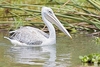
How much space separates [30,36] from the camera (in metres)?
10.3

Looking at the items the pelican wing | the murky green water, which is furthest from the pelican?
the murky green water

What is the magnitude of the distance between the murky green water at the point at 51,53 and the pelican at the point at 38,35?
0.61ft

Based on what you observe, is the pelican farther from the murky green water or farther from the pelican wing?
the murky green water

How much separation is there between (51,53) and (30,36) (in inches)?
61.7

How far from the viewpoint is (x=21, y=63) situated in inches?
298

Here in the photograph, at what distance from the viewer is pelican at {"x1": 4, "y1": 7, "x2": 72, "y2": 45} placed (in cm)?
1013

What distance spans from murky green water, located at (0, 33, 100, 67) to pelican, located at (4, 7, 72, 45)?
0.61 ft

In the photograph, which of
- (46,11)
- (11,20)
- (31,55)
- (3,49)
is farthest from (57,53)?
(11,20)

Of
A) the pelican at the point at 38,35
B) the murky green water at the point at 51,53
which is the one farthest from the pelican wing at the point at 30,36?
the murky green water at the point at 51,53

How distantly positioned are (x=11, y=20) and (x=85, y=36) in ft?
7.14

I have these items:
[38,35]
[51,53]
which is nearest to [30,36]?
[38,35]

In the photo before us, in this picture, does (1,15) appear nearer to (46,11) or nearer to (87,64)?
(46,11)

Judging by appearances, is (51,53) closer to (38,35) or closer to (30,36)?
(38,35)

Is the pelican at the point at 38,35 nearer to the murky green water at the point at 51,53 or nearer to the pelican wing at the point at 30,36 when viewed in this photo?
the pelican wing at the point at 30,36
